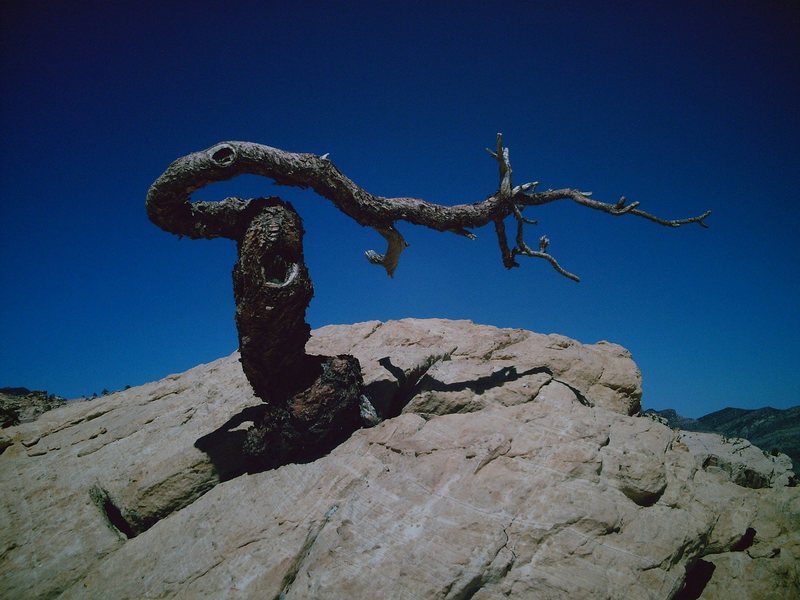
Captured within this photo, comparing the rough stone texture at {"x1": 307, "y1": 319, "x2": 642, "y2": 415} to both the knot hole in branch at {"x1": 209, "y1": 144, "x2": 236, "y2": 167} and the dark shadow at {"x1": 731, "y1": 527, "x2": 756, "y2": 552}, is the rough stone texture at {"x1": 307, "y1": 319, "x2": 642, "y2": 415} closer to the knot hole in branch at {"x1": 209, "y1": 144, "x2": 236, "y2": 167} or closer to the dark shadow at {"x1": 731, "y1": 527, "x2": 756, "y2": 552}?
the dark shadow at {"x1": 731, "y1": 527, "x2": 756, "y2": 552}

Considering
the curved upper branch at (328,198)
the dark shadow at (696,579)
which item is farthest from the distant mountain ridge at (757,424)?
the dark shadow at (696,579)

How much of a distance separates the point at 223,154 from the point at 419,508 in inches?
290

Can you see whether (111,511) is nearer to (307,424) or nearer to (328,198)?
(307,424)

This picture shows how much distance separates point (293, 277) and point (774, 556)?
356 inches

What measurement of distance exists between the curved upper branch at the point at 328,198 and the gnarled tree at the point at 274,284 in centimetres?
2

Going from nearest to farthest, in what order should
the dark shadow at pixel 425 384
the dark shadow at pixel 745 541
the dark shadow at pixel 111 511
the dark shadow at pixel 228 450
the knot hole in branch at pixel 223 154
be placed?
the dark shadow at pixel 745 541 < the dark shadow at pixel 111 511 < the knot hole in branch at pixel 223 154 < the dark shadow at pixel 228 450 < the dark shadow at pixel 425 384

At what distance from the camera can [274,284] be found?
727 centimetres

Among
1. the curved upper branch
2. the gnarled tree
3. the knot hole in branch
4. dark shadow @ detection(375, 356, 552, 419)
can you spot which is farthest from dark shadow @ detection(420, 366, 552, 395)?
the knot hole in branch

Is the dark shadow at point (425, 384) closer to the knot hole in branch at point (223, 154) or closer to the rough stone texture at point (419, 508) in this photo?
the rough stone texture at point (419, 508)

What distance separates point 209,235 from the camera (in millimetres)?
7879

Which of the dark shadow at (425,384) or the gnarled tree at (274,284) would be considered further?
the dark shadow at (425,384)

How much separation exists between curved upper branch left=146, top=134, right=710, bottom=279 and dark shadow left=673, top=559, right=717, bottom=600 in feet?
21.8

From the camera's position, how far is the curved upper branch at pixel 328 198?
7438 millimetres

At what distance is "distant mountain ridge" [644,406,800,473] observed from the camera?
636 inches
